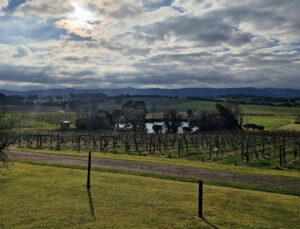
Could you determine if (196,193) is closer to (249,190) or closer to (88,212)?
(249,190)

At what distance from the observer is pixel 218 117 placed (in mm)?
94062

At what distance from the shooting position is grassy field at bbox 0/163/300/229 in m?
13.4

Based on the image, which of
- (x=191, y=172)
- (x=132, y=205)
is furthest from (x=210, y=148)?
(x=132, y=205)

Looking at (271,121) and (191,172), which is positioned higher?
(191,172)

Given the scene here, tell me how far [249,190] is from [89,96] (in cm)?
15768

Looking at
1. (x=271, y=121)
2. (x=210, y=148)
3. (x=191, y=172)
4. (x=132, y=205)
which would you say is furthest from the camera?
(x=271, y=121)

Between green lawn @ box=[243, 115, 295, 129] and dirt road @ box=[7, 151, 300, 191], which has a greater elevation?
dirt road @ box=[7, 151, 300, 191]

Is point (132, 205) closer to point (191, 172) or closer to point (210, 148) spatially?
point (191, 172)

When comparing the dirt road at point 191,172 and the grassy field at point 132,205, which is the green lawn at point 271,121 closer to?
the dirt road at point 191,172

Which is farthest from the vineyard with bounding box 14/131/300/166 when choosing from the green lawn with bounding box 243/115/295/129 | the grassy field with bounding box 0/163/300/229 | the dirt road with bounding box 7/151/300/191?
the green lawn with bounding box 243/115/295/129

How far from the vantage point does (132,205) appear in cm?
1580

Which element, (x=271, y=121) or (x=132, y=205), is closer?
(x=132, y=205)

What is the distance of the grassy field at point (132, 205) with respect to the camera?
1341 centimetres

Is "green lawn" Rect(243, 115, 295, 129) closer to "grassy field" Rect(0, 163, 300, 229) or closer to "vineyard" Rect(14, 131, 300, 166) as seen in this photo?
"vineyard" Rect(14, 131, 300, 166)
